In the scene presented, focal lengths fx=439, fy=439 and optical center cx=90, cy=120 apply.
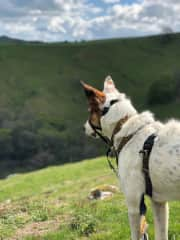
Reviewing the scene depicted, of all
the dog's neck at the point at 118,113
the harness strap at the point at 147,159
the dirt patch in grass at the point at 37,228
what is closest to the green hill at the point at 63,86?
the dirt patch in grass at the point at 37,228

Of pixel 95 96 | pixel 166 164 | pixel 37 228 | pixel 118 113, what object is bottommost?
pixel 37 228

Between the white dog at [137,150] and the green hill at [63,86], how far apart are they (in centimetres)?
9972

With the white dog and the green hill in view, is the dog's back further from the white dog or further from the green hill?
the green hill

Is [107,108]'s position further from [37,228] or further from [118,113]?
[37,228]

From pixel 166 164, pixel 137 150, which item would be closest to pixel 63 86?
pixel 137 150

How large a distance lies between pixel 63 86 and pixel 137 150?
15174cm

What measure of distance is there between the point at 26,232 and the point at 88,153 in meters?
97.9

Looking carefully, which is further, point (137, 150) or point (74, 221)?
point (74, 221)

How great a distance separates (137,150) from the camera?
7.13m

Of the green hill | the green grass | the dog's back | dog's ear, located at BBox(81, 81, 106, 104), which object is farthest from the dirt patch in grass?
the green hill

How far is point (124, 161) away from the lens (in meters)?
7.26

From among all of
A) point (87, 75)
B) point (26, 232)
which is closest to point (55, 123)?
point (87, 75)

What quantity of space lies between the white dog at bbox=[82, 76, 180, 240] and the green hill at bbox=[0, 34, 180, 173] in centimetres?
9972

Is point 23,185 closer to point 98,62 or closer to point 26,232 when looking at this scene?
point 26,232
